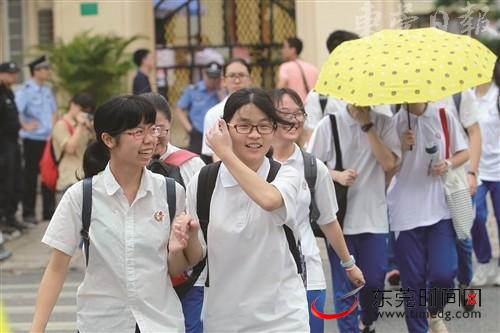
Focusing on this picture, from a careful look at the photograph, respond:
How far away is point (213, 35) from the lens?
17.0 meters

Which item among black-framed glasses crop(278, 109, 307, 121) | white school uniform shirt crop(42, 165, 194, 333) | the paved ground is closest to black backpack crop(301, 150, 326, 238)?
black-framed glasses crop(278, 109, 307, 121)

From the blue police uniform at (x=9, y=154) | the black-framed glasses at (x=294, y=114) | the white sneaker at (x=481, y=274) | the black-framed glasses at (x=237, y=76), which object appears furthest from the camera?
the blue police uniform at (x=9, y=154)

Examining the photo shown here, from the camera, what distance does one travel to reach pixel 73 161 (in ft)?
36.5

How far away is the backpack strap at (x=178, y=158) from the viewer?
5.41 metres

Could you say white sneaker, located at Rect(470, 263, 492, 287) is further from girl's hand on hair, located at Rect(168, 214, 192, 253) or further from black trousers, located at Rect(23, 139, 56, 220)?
black trousers, located at Rect(23, 139, 56, 220)

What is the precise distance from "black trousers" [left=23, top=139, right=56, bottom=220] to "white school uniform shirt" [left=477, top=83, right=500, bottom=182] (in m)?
5.87

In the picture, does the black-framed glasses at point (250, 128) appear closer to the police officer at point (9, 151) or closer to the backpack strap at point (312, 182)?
the backpack strap at point (312, 182)

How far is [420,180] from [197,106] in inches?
210

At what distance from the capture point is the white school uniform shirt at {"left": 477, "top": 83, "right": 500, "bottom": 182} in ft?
30.0

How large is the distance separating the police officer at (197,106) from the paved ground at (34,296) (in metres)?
1.87

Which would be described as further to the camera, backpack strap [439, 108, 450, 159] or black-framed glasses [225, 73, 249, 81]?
black-framed glasses [225, 73, 249, 81]

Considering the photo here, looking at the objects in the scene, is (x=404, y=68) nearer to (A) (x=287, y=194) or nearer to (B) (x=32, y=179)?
(A) (x=287, y=194)

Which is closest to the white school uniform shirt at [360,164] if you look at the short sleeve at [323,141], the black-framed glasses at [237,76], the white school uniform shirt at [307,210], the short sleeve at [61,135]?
the short sleeve at [323,141]

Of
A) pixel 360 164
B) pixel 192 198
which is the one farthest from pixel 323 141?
pixel 192 198
